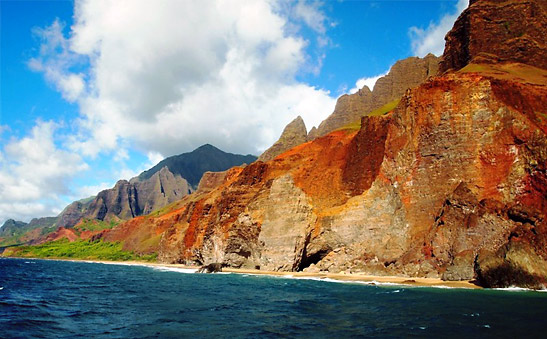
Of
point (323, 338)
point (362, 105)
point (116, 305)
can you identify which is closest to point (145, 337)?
point (323, 338)

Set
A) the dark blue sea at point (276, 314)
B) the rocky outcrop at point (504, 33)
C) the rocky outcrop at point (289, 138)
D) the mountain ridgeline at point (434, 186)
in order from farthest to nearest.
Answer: the rocky outcrop at point (289, 138)
the rocky outcrop at point (504, 33)
the mountain ridgeline at point (434, 186)
the dark blue sea at point (276, 314)

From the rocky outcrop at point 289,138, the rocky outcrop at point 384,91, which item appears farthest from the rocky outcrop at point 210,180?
the rocky outcrop at point 384,91

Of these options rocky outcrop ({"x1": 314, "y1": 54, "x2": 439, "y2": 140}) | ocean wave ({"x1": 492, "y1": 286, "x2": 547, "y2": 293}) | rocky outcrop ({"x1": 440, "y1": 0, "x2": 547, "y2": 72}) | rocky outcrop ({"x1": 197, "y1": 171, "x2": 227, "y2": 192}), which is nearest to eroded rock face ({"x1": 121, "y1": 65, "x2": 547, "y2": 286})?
ocean wave ({"x1": 492, "y1": 286, "x2": 547, "y2": 293})

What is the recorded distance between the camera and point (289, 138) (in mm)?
142625

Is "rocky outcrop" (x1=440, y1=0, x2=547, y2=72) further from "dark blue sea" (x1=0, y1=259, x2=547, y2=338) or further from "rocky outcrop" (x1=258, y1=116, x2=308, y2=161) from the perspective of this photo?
"rocky outcrop" (x1=258, y1=116, x2=308, y2=161)

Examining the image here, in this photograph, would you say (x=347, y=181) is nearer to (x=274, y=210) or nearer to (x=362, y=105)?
(x=274, y=210)

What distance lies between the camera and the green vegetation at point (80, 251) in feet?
486

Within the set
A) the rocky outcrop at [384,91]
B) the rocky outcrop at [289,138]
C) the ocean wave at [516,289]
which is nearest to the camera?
the ocean wave at [516,289]

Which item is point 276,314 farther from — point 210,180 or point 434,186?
point 210,180

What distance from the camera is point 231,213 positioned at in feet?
249

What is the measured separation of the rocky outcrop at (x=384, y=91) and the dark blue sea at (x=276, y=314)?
98.6 meters

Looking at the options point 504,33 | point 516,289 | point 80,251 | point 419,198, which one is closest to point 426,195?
point 419,198

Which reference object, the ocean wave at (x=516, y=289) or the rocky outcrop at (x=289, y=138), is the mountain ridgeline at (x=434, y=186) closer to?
the ocean wave at (x=516, y=289)

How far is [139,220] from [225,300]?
513 feet
